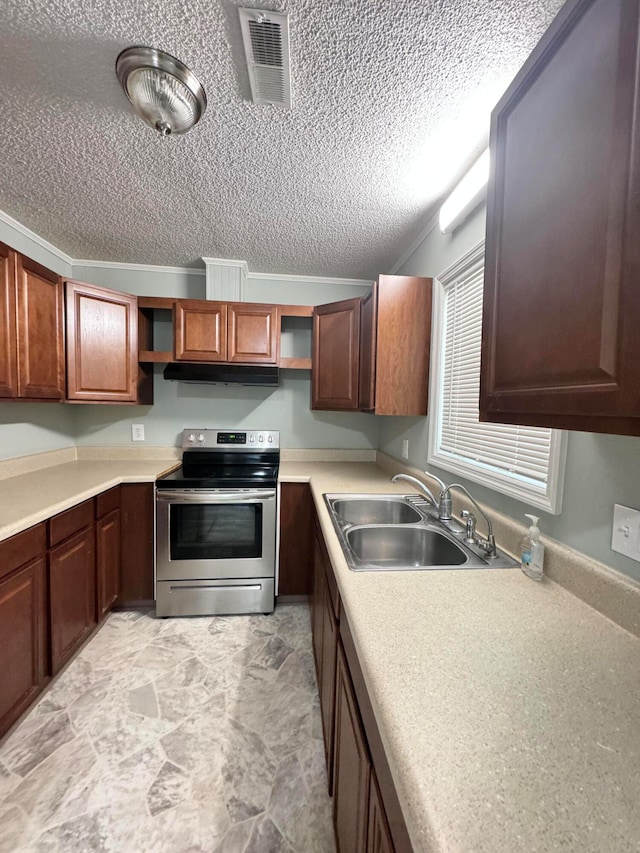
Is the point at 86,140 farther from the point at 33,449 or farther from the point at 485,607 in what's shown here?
the point at 485,607

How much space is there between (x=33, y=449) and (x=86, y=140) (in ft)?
6.13

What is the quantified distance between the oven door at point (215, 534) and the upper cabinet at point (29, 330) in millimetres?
950

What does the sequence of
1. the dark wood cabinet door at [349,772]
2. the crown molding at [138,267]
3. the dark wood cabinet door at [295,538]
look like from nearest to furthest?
the dark wood cabinet door at [349,772], the dark wood cabinet door at [295,538], the crown molding at [138,267]

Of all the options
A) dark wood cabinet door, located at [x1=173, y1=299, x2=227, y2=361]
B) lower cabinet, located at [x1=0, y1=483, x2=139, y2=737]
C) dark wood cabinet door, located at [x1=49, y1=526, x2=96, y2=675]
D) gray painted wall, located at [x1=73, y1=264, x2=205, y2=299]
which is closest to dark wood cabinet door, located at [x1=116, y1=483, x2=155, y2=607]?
lower cabinet, located at [x1=0, y1=483, x2=139, y2=737]

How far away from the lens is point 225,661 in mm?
1793

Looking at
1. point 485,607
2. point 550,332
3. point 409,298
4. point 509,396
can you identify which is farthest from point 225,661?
point 409,298

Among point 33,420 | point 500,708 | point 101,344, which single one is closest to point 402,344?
point 500,708

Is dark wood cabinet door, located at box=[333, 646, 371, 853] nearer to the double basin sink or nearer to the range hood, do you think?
the double basin sink

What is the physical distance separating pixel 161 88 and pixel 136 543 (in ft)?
7.49

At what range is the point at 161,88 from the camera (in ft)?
3.55

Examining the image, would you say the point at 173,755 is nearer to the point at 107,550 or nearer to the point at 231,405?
the point at 107,550

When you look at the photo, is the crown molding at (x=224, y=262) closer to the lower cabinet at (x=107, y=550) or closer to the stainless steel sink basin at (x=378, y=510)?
the lower cabinet at (x=107, y=550)

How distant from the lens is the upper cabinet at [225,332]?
232cm

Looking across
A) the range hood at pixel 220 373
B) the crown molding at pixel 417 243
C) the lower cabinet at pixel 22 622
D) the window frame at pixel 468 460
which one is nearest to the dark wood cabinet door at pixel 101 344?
the range hood at pixel 220 373
